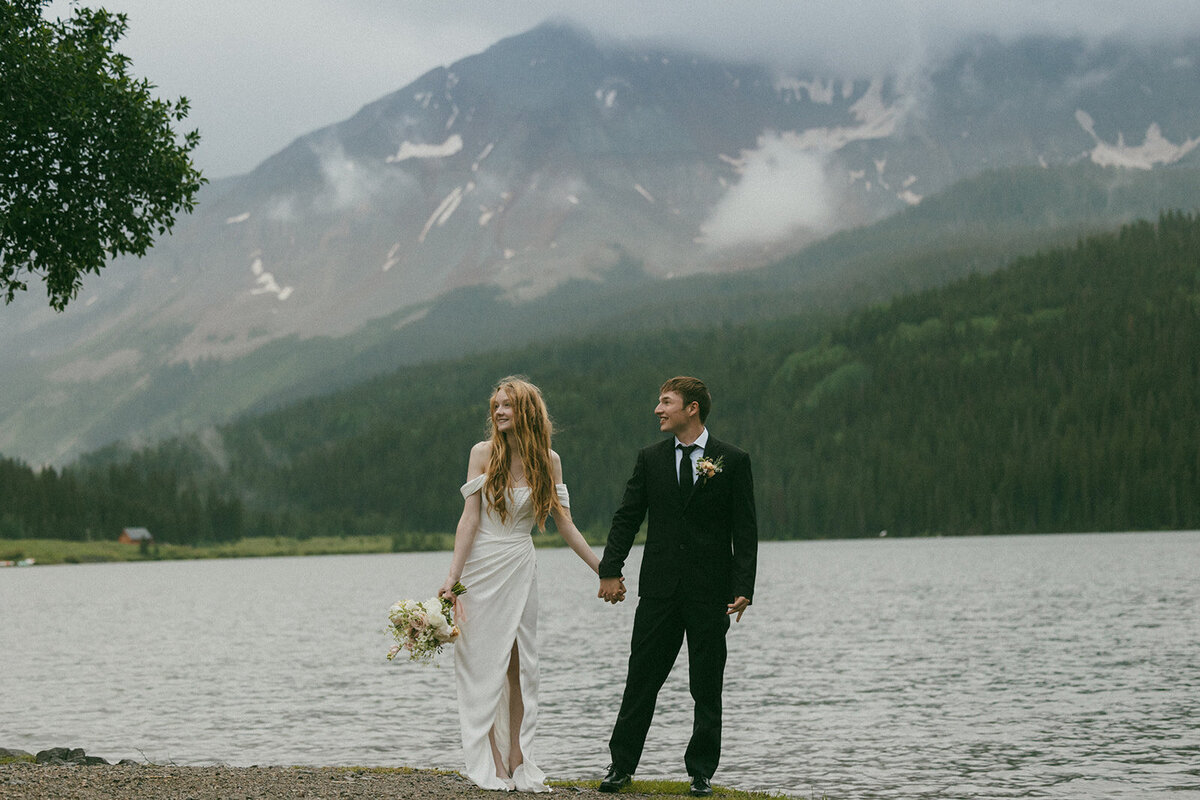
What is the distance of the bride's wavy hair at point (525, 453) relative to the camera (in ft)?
51.0

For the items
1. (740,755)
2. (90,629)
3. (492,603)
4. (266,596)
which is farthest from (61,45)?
(266,596)

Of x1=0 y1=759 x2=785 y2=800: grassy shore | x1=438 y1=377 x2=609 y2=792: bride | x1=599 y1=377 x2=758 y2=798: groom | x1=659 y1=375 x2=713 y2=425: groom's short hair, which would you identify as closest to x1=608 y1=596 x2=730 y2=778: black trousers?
x1=599 y1=377 x2=758 y2=798: groom

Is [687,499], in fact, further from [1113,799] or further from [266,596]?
[266,596]

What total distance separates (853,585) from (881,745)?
7646cm

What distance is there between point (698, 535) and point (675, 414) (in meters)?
1.42

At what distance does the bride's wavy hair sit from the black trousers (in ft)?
5.78

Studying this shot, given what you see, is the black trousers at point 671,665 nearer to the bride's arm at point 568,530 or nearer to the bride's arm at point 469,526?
the bride's arm at point 568,530

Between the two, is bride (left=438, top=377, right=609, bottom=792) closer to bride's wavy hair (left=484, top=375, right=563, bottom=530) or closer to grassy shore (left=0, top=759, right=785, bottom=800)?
bride's wavy hair (left=484, top=375, right=563, bottom=530)

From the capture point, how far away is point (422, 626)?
15438 millimetres

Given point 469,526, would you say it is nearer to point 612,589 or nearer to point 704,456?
point 612,589

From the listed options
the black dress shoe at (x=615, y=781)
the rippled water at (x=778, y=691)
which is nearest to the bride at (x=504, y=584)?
the black dress shoe at (x=615, y=781)

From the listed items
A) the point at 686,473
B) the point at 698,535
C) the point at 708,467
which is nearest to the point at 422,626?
the point at 698,535

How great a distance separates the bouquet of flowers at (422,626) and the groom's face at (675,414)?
122 inches

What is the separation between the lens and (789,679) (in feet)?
134
